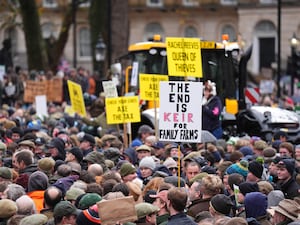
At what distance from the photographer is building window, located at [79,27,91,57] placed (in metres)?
67.1

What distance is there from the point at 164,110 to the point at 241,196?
2142 mm

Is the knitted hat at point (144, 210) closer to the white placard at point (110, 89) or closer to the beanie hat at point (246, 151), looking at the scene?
the beanie hat at point (246, 151)

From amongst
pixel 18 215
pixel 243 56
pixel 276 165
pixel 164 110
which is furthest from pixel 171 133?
pixel 243 56

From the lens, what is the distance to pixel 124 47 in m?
36.4

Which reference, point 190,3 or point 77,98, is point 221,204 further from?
point 190,3

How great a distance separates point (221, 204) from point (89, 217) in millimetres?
1274

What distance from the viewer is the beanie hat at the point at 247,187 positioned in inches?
455

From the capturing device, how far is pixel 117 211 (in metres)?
10.0

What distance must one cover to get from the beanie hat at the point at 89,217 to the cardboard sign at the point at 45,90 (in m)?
19.9

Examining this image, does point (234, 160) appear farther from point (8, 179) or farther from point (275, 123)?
point (275, 123)

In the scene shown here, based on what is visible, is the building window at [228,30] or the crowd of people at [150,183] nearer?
the crowd of people at [150,183]

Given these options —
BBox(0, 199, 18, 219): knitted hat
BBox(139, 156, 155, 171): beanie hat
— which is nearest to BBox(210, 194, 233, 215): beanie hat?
BBox(0, 199, 18, 219): knitted hat

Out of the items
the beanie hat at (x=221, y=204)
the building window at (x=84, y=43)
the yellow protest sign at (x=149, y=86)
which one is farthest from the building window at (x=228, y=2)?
the beanie hat at (x=221, y=204)

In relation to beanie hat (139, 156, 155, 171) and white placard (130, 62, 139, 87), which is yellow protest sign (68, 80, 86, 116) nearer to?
white placard (130, 62, 139, 87)
